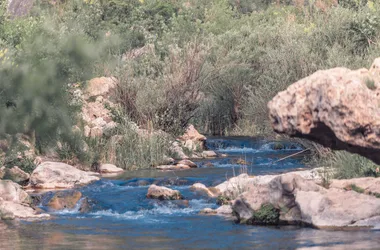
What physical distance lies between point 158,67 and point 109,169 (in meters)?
9.15

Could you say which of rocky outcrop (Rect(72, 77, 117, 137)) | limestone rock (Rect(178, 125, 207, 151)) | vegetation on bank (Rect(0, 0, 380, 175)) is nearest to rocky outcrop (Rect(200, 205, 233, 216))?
vegetation on bank (Rect(0, 0, 380, 175))

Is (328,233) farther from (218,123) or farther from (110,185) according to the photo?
(218,123)

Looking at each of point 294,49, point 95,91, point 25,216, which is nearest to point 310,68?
point 294,49

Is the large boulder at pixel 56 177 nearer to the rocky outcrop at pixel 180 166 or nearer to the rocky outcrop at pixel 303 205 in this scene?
the rocky outcrop at pixel 180 166

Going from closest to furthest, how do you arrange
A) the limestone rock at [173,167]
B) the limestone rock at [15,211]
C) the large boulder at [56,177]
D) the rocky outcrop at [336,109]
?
the rocky outcrop at [336,109] < the limestone rock at [15,211] < the large boulder at [56,177] < the limestone rock at [173,167]

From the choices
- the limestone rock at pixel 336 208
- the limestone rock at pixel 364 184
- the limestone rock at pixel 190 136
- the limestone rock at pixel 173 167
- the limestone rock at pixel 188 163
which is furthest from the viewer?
the limestone rock at pixel 190 136

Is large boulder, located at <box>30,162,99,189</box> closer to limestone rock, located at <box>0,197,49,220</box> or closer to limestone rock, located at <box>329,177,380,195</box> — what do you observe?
limestone rock, located at <box>0,197,49,220</box>

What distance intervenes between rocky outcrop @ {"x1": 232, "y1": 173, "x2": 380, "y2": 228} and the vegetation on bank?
2433 mm

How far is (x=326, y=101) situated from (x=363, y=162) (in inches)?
240

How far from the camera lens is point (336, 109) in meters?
10.7

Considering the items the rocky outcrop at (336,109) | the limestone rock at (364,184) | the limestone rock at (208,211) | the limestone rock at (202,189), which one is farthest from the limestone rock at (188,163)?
the rocky outcrop at (336,109)

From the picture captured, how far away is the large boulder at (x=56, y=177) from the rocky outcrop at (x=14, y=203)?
2.53 m

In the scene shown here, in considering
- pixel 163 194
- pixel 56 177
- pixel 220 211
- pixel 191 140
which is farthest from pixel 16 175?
pixel 191 140

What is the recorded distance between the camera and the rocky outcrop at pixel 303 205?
13.7 metres
